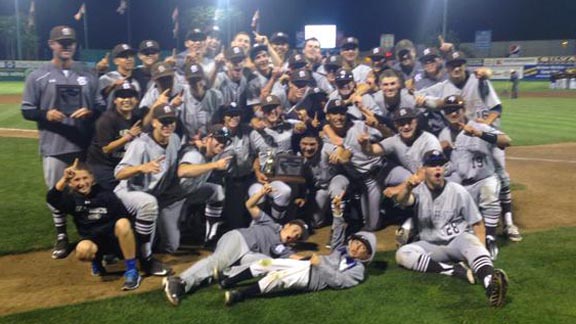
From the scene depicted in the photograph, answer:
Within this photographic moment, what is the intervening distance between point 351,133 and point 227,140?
1.63 meters

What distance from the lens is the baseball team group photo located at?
4586 millimetres

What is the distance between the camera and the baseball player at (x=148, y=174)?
512 centimetres

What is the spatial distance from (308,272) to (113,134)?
8.64ft

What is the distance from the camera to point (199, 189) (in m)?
6.07

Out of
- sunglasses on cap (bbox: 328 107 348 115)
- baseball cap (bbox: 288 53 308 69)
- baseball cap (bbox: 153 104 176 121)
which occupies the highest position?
baseball cap (bbox: 288 53 308 69)

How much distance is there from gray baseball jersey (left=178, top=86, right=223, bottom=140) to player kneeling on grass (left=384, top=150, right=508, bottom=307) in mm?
2427

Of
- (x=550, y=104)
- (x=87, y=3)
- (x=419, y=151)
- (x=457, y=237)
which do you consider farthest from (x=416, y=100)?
(x=87, y=3)

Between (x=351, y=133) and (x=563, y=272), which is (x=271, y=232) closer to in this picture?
(x=351, y=133)

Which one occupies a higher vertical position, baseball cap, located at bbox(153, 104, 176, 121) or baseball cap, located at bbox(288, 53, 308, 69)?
baseball cap, located at bbox(288, 53, 308, 69)

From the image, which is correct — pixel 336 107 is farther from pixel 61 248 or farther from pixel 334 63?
pixel 61 248

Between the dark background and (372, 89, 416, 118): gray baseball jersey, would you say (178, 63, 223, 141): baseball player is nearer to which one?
(372, 89, 416, 118): gray baseball jersey

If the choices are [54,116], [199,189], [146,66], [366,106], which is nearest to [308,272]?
[199,189]

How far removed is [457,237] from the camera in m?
5.21

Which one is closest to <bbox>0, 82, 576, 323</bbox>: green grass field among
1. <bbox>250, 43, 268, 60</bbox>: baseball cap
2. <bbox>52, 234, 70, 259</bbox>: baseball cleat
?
<bbox>52, 234, 70, 259</bbox>: baseball cleat
